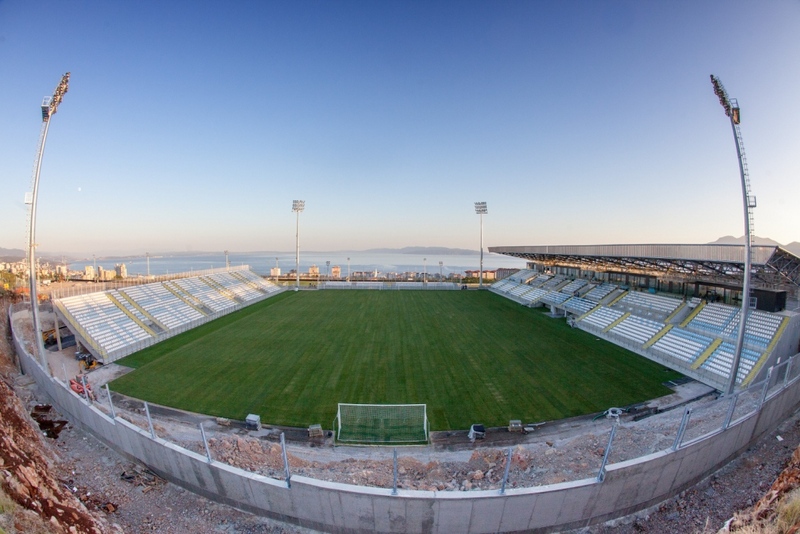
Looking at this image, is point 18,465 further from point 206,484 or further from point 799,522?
point 799,522

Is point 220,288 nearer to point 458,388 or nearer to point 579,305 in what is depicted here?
point 458,388

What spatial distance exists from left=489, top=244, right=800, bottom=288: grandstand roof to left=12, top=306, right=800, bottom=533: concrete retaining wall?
31.6 feet

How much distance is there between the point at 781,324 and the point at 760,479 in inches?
407

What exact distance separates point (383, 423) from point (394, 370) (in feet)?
13.9

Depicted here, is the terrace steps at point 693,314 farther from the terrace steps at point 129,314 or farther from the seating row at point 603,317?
the terrace steps at point 129,314

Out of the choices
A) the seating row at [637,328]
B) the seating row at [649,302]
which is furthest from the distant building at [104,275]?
the seating row at [649,302]

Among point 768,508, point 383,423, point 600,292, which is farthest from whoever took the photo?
point 600,292

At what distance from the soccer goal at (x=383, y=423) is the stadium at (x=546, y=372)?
0.19 feet

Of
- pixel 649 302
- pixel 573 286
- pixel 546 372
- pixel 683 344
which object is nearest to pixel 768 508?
pixel 546 372

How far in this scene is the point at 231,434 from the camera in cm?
1006

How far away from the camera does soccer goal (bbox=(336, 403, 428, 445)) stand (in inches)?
394

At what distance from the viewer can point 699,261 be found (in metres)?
16.1

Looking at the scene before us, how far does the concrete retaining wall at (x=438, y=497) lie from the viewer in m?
6.27

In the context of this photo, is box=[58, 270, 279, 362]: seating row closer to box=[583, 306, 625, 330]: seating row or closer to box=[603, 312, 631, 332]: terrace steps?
box=[603, 312, 631, 332]: terrace steps
